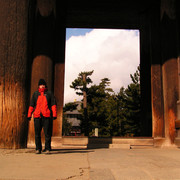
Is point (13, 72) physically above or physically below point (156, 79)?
below

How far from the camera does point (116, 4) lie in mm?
8555

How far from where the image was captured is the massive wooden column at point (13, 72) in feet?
15.8

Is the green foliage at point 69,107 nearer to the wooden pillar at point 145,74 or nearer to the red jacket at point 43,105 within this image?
the wooden pillar at point 145,74

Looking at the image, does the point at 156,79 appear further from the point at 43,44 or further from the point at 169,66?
the point at 43,44

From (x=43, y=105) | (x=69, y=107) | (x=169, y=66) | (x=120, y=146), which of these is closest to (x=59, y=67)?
(x=43, y=105)

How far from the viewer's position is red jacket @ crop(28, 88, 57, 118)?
478 centimetres

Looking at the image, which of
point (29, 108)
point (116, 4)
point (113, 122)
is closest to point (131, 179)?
point (29, 108)

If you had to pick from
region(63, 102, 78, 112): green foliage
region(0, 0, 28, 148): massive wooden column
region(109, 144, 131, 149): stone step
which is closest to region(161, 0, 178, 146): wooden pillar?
region(109, 144, 131, 149): stone step

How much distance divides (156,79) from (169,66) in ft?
1.80

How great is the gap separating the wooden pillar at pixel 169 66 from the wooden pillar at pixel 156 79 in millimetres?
147

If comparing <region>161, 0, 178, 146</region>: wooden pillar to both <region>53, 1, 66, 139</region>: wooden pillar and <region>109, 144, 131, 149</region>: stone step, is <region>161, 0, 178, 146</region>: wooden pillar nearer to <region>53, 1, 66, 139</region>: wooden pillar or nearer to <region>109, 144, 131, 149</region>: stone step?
<region>109, 144, 131, 149</region>: stone step

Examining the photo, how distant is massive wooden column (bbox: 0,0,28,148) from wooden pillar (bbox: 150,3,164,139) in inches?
156

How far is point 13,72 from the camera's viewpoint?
196 inches

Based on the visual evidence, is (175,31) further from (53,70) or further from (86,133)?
(86,133)
